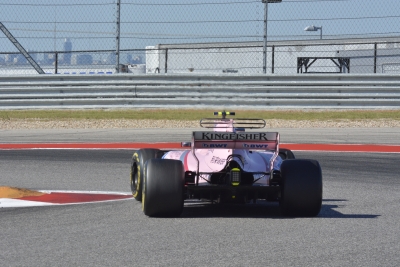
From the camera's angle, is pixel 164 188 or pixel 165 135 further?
pixel 165 135

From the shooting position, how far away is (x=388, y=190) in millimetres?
9672

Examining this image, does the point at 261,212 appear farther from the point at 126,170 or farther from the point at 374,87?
the point at 374,87

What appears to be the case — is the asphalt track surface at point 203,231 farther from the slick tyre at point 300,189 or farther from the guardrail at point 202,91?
the guardrail at point 202,91

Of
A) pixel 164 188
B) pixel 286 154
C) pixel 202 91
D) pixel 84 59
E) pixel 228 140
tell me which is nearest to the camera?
pixel 164 188

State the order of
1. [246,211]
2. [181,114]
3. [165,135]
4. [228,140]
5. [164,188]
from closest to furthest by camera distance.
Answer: [164,188]
[228,140]
[246,211]
[165,135]
[181,114]

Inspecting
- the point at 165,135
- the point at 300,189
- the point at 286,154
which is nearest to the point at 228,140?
the point at 300,189

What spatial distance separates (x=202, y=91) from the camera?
2097cm

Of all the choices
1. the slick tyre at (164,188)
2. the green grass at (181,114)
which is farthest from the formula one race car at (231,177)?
the green grass at (181,114)

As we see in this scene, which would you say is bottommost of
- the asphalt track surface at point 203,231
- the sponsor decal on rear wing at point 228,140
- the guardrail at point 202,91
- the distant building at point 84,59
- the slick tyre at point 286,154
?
the asphalt track surface at point 203,231

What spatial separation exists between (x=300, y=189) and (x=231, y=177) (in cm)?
64

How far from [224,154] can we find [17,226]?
204 cm

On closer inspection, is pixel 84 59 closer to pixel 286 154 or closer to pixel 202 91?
pixel 202 91

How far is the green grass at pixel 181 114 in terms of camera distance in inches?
809

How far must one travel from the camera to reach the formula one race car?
24.1 ft
